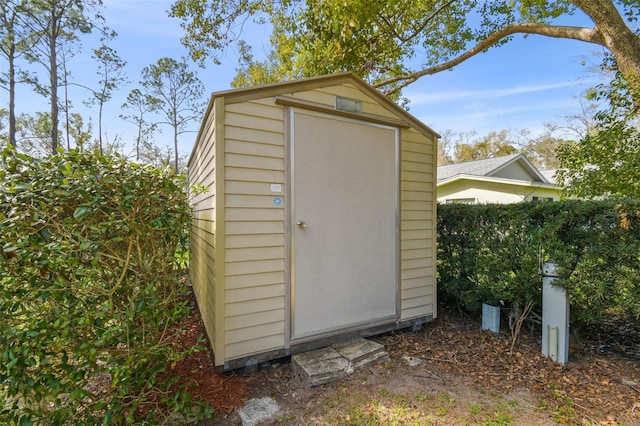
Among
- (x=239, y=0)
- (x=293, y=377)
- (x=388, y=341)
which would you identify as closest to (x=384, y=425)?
(x=293, y=377)

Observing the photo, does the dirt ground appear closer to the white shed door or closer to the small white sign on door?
the white shed door

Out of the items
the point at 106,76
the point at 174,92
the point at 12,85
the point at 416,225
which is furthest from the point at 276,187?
the point at 174,92

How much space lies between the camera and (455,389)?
2.33 m

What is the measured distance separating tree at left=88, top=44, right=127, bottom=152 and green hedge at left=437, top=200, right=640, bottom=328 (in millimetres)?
18314

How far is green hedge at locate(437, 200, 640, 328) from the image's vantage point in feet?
8.29

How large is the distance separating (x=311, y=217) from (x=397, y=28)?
4.12 m

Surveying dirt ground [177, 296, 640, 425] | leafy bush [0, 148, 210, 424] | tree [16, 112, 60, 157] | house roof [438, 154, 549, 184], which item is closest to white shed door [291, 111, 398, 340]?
dirt ground [177, 296, 640, 425]

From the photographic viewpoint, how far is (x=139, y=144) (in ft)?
64.1

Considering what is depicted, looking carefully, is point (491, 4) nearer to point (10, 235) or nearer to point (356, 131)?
point (356, 131)

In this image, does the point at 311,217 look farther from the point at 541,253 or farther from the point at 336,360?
the point at 541,253

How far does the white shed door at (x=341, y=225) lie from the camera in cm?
267

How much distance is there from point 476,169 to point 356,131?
35.2 feet

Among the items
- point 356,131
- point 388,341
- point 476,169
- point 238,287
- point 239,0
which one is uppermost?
point 239,0

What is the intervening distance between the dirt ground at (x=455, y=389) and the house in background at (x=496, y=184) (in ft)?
25.5
